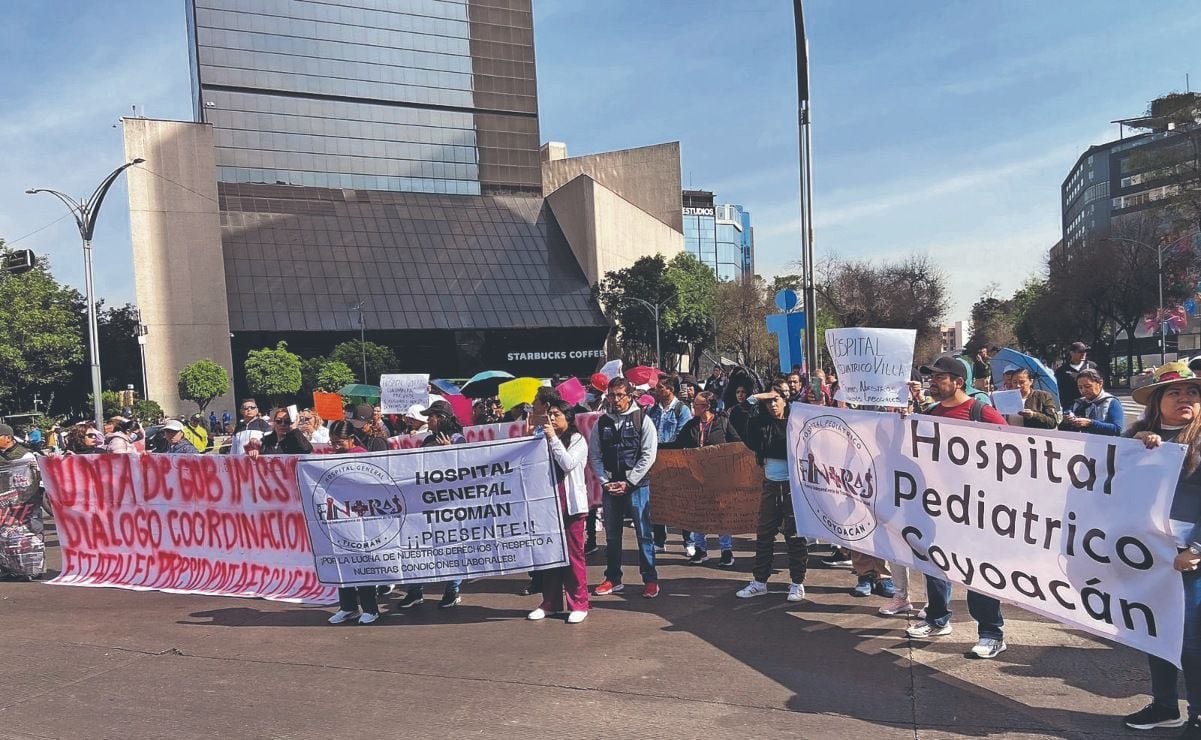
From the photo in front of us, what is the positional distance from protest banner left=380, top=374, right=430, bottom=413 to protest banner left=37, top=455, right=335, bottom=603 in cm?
400

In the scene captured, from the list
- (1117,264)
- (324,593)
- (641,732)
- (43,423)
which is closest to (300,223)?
(43,423)

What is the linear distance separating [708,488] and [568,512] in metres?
2.17

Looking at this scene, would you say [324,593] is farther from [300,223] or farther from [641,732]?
[300,223]

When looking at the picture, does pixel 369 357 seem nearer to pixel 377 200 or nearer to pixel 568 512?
pixel 377 200

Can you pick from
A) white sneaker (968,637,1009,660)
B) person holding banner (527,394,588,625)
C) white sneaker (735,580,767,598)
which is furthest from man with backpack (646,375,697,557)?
white sneaker (968,637,1009,660)

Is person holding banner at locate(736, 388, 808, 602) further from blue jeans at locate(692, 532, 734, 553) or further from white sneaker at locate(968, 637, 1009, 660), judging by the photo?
white sneaker at locate(968, 637, 1009, 660)

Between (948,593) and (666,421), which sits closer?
(948,593)

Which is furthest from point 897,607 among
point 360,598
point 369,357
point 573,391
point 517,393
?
point 369,357

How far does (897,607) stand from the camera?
6.11 meters

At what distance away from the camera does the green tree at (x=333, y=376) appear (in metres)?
48.1

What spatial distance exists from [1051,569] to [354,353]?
50.4 metres

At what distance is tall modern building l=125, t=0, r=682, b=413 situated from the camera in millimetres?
54375

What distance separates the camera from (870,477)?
5805mm

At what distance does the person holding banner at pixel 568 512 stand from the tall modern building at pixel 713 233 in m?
106
